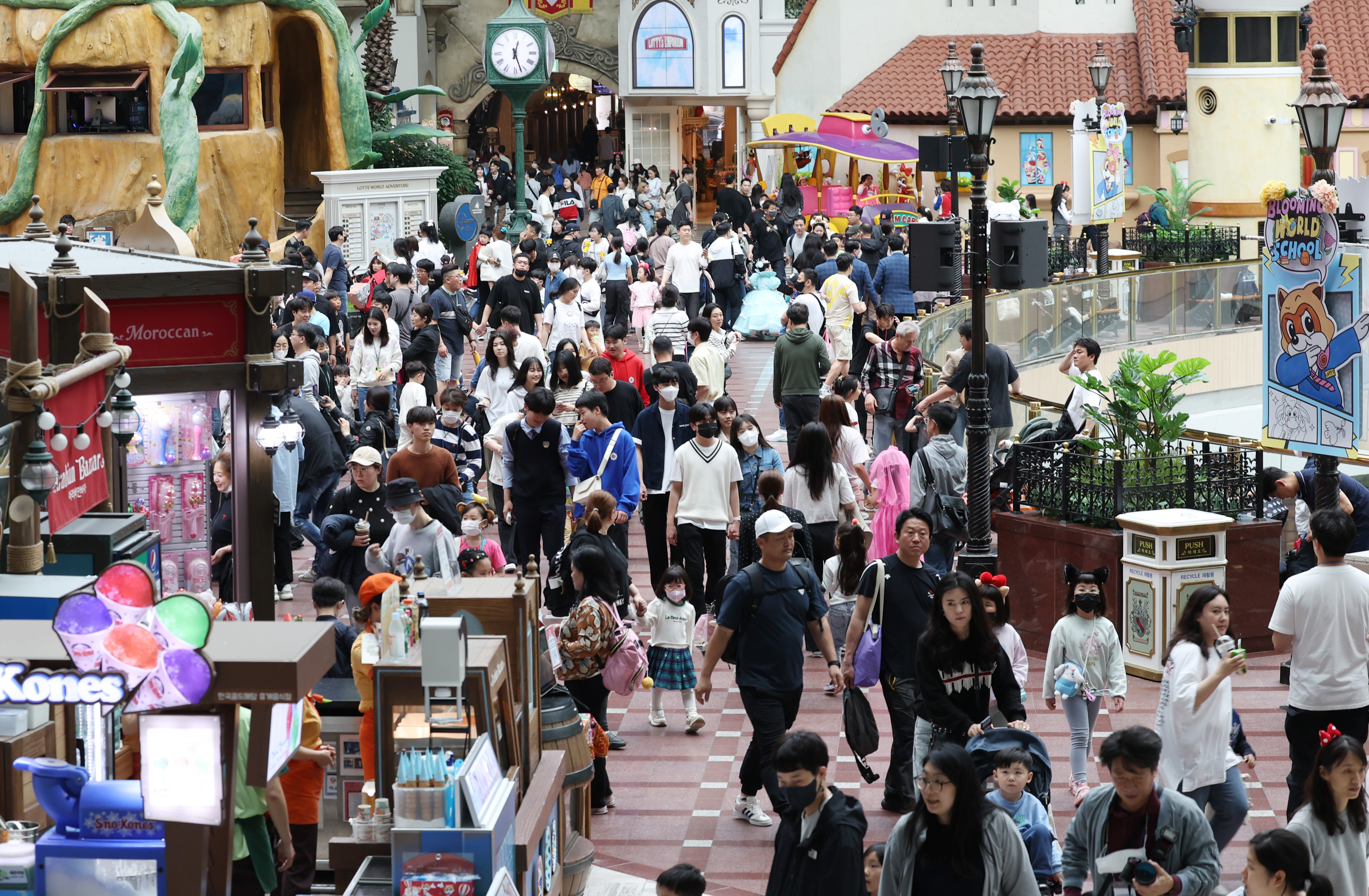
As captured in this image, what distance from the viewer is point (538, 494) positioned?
38.6ft

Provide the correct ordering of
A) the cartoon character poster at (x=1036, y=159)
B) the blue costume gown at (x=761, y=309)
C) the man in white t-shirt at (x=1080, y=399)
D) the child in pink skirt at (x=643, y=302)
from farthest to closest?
the cartoon character poster at (x=1036, y=159), the blue costume gown at (x=761, y=309), the child in pink skirt at (x=643, y=302), the man in white t-shirt at (x=1080, y=399)

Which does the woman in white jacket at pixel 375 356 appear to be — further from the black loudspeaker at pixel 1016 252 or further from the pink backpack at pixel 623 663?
the pink backpack at pixel 623 663

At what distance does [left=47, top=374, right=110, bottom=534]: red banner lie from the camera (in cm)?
640

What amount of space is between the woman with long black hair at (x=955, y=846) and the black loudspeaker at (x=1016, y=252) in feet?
26.8

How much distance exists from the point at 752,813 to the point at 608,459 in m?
3.38

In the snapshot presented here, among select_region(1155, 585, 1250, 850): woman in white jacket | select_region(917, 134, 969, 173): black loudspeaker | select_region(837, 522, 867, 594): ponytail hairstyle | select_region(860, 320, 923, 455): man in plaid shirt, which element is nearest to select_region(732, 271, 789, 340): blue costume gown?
select_region(917, 134, 969, 173): black loudspeaker

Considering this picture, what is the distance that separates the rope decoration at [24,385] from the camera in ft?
19.4

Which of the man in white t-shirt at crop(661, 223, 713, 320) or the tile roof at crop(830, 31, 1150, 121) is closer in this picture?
the man in white t-shirt at crop(661, 223, 713, 320)

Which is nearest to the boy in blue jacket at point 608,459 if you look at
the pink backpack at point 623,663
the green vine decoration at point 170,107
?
the pink backpack at point 623,663

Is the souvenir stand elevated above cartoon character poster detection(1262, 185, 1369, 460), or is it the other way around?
cartoon character poster detection(1262, 185, 1369, 460)

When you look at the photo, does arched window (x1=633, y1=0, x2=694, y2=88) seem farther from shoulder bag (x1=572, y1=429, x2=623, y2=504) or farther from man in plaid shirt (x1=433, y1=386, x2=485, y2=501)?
shoulder bag (x1=572, y1=429, x2=623, y2=504)

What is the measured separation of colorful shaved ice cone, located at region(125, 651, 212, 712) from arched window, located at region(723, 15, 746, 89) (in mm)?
43277

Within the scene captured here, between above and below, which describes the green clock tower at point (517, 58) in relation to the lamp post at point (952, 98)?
above

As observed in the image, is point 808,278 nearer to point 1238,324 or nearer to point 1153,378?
point 1153,378
